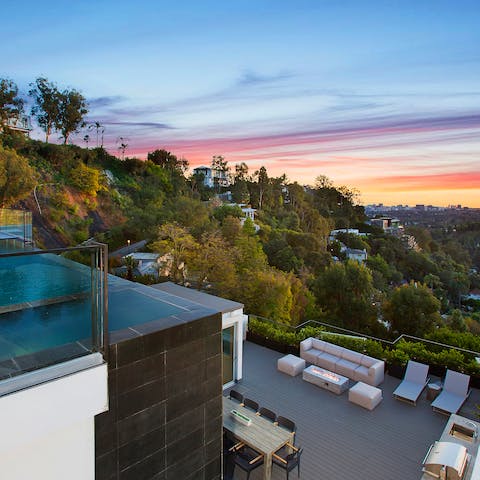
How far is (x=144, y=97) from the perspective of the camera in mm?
23609

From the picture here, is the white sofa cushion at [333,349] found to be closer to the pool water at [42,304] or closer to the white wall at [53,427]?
the pool water at [42,304]

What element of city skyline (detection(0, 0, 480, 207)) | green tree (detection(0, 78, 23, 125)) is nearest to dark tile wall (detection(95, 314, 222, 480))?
city skyline (detection(0, 0, 480, 207))

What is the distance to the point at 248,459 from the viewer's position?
18.4ft

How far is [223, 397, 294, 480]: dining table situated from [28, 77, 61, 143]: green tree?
3959cm

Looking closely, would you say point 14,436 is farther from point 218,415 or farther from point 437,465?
point 437,465

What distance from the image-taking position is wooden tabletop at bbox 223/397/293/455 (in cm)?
553

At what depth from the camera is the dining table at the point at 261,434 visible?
A: 5449 millimetres

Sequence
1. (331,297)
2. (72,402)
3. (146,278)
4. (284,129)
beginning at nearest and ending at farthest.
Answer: (72,402) → (146,278) → (331,297) → (284,129)

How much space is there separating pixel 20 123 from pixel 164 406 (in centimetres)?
4026

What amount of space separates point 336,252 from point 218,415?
42.8m

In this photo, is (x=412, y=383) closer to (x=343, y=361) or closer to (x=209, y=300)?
(x=343, y=361)

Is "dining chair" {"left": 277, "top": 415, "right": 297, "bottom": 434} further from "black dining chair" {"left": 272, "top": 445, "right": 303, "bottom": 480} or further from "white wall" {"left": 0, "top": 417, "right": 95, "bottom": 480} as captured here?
"white wall" {"left": 0, "top": 417, "right": 95, "bottom": 480}

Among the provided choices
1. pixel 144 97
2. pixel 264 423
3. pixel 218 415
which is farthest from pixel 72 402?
pixel 144 97

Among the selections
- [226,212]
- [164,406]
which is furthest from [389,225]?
[164,406]
